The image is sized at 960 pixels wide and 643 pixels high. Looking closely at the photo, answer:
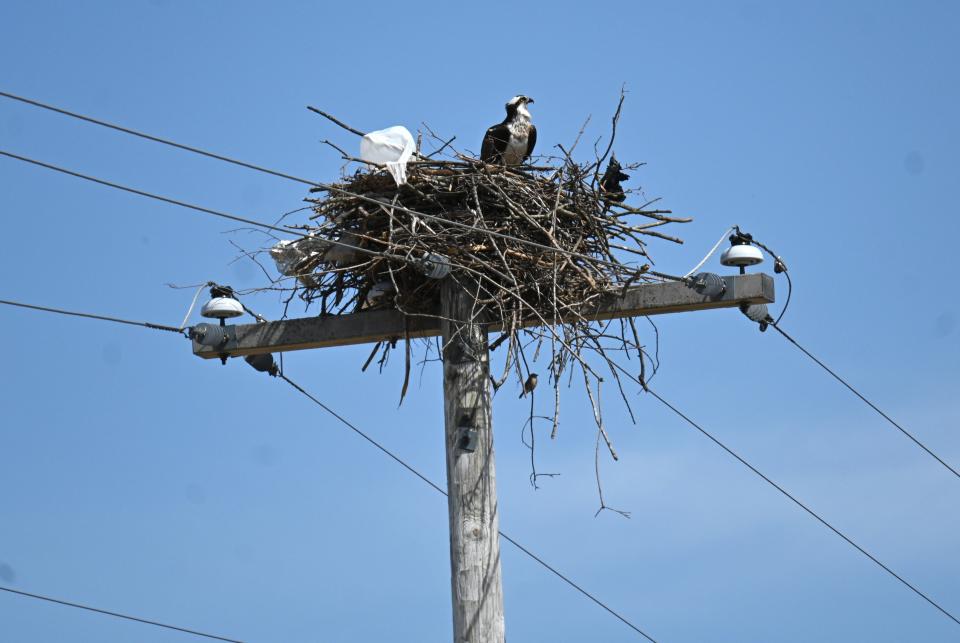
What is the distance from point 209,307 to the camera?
6.95 meters

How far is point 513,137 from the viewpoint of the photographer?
879cm

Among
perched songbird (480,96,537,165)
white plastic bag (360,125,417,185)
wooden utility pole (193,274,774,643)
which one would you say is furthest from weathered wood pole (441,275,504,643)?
perched songbird (480,96,537,165)

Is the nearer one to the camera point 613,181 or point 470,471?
point 470,471

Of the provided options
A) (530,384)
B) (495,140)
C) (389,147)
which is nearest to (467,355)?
(530,384)

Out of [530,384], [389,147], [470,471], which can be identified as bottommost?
[470,471]

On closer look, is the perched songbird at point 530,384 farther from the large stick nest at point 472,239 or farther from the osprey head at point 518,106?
the osprey head at point 518,106

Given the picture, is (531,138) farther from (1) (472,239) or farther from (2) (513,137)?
(1) (472,239)

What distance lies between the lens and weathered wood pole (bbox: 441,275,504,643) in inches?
235

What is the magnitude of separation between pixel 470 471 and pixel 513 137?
10.4 ft

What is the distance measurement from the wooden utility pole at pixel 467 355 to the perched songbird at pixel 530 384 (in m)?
0.20

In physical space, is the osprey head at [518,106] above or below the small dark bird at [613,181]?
above

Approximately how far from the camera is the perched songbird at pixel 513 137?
8.76 meters

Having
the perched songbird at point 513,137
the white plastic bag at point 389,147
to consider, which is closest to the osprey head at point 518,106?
the perched songbird at point 513,137

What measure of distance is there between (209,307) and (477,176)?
148 centimetres
